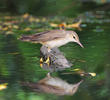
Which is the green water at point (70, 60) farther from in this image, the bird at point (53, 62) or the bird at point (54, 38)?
the bird at point (54, 38)

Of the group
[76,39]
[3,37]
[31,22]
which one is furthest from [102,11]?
[76,39]

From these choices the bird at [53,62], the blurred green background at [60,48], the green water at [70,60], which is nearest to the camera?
the green water at [70,60]

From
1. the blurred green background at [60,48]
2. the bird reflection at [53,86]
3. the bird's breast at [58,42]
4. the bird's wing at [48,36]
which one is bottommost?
the blurred green background at [60,48]

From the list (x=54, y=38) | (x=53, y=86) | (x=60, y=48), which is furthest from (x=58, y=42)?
(x=60, y=48)

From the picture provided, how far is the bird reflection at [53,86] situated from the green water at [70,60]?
0.29 feet

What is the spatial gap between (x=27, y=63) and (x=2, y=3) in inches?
360

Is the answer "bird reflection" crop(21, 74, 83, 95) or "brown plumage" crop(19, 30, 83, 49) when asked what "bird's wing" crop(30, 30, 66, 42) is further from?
"bird reflection" crop(21, 74, 83, 95)

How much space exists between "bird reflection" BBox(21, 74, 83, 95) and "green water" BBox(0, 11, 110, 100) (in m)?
0.09

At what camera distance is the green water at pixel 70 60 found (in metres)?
4.19

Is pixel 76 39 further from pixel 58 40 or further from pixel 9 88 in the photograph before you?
pixel 9 88

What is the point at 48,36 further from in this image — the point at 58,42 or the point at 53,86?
the point at 53,86

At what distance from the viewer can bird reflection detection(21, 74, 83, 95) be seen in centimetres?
427

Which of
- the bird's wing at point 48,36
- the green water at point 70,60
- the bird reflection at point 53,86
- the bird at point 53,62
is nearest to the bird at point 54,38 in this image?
the bird's wing at point 48,36

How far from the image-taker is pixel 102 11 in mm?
13344
